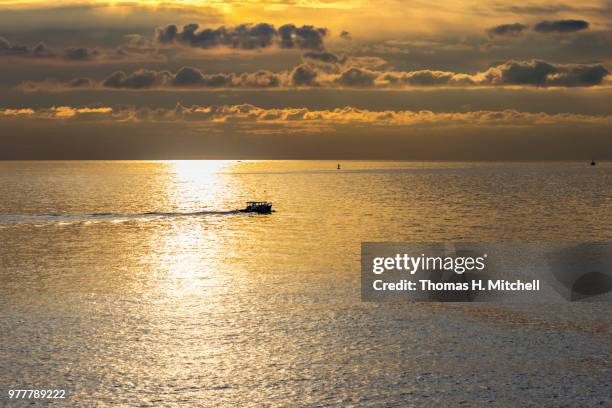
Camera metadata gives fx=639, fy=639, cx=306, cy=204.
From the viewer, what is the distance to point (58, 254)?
74062 mm

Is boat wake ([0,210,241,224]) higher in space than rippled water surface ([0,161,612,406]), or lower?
higher

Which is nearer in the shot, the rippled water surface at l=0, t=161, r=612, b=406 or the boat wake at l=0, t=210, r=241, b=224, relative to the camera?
the rippled water surface at l=0, t=161, r=612, b=406

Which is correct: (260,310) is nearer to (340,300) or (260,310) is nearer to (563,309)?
(340,300)

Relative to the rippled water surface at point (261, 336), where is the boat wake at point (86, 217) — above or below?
above

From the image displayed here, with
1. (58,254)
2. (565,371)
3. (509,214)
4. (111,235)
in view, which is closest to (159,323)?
(565,371)

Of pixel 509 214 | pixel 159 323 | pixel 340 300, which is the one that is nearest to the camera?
pixel 159 323

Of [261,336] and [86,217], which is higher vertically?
[86,217]

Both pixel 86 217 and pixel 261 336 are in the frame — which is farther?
pixel 86 217

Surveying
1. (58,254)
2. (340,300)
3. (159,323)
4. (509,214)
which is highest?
(509,214)

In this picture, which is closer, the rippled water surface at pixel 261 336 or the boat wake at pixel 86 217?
the rippled water surface at pixel 261 336

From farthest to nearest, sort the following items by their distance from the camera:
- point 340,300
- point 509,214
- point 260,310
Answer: point 509,214, point 340,300, point 260,310

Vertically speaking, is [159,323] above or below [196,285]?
below

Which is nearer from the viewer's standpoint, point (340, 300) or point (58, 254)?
point (340, 300)

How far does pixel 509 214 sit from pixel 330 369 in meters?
104
